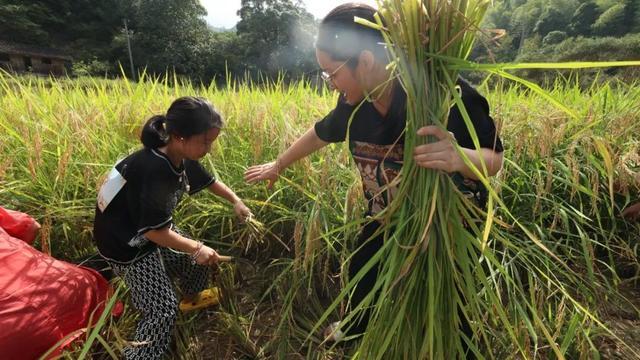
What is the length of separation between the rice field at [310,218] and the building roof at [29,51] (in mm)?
32597

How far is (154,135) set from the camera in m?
1.36

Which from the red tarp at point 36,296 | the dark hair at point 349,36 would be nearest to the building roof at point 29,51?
the red tarp at point 36,296

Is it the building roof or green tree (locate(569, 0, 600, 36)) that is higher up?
green tree (locate(569, 0, 600, 36))

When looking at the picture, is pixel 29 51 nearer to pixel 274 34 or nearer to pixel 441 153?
pixel 274 34

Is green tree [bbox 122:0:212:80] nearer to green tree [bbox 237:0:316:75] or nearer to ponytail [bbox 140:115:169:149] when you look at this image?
green tree [bbox 237:0:316:75]

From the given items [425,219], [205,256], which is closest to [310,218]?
[205,256]

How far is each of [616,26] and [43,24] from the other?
54.4m

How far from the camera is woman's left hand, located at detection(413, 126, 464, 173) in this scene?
2.37 feet

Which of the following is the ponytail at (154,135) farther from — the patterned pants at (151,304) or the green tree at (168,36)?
the green tree at (168,36)

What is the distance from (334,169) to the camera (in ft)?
5.81

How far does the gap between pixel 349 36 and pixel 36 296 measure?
1460mm

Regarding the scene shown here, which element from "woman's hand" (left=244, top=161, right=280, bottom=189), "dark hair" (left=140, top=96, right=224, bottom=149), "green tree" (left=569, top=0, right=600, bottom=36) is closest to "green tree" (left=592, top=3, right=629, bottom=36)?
"green tree" (left=569, top=0, right=600, bottom=36)

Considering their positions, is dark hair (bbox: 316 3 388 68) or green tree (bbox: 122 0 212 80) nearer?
dark hair (bbox: 316 3 388 68)

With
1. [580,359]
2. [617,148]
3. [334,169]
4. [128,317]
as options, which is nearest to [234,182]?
[334,169]
